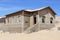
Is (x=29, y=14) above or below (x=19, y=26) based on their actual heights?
above

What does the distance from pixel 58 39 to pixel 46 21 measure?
51.4 feet

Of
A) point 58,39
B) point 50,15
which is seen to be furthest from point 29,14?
point 58,39

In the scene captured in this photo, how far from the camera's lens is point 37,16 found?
111 ft

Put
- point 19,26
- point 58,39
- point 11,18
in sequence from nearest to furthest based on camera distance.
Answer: point 58,39 < point 19,26 < point 11,18

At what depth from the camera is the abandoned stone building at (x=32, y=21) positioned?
3362 cm

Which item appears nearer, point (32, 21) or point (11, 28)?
point (11, 28)

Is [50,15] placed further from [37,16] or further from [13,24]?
[13,24]

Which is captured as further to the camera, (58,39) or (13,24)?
(13,24)

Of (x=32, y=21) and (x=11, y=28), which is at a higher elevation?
(x=32, y=21)

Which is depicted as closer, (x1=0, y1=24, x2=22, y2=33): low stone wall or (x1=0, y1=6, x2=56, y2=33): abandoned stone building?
(x1=0, y1=6, x2=56, y2=33): abandoned stone building

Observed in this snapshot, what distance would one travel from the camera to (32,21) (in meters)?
35.1

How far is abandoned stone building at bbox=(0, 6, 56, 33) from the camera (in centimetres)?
3362

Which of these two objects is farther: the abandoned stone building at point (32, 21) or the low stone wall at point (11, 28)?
the low stone wall at point (11, 28)

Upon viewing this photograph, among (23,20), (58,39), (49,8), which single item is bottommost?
(58,39)
